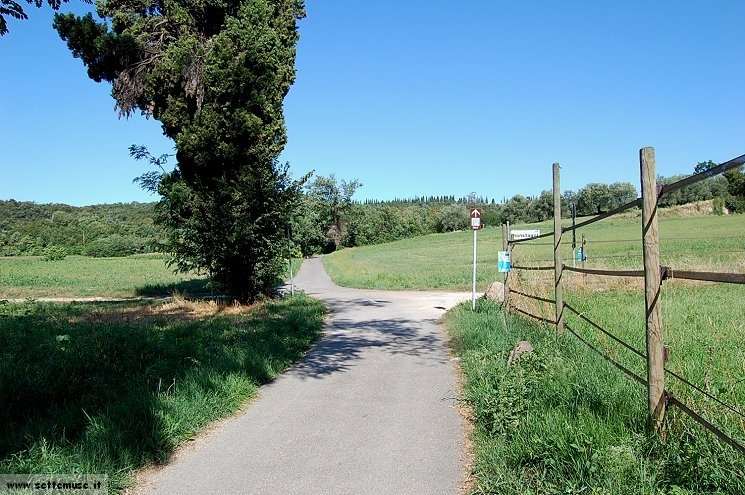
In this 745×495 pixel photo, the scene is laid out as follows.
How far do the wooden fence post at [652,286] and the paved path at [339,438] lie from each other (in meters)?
1.64

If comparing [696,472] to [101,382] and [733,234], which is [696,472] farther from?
[733,234]

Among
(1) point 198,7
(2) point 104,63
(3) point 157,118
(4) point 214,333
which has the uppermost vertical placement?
(1) point 198,7

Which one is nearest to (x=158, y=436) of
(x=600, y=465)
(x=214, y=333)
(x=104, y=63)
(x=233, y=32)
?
(x=600, y=465)

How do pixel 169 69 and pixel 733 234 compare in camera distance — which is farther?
pixel 733 234

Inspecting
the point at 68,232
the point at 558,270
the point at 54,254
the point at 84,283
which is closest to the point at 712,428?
the point at 558,270

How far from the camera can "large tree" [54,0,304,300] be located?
18.6 metres

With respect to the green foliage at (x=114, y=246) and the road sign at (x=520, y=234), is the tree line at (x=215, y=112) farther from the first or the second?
the green foliage at (x=114, y=246)

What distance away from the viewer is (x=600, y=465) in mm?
3645

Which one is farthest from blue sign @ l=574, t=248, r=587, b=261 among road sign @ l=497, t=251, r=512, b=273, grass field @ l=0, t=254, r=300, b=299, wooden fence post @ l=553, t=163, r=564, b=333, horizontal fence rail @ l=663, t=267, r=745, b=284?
horizontal fence rail @ l=663, t=267, r=745, b=284

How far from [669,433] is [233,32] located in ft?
63.6

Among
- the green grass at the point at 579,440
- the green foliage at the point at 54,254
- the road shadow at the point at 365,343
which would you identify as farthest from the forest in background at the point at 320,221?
the green grass at the point at 579,440

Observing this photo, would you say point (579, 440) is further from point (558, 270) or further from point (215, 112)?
point (215, 112)

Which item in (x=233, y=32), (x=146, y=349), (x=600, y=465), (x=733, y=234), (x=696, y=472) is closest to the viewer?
(x=696, y=472)

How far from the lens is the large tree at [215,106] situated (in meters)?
18.6
